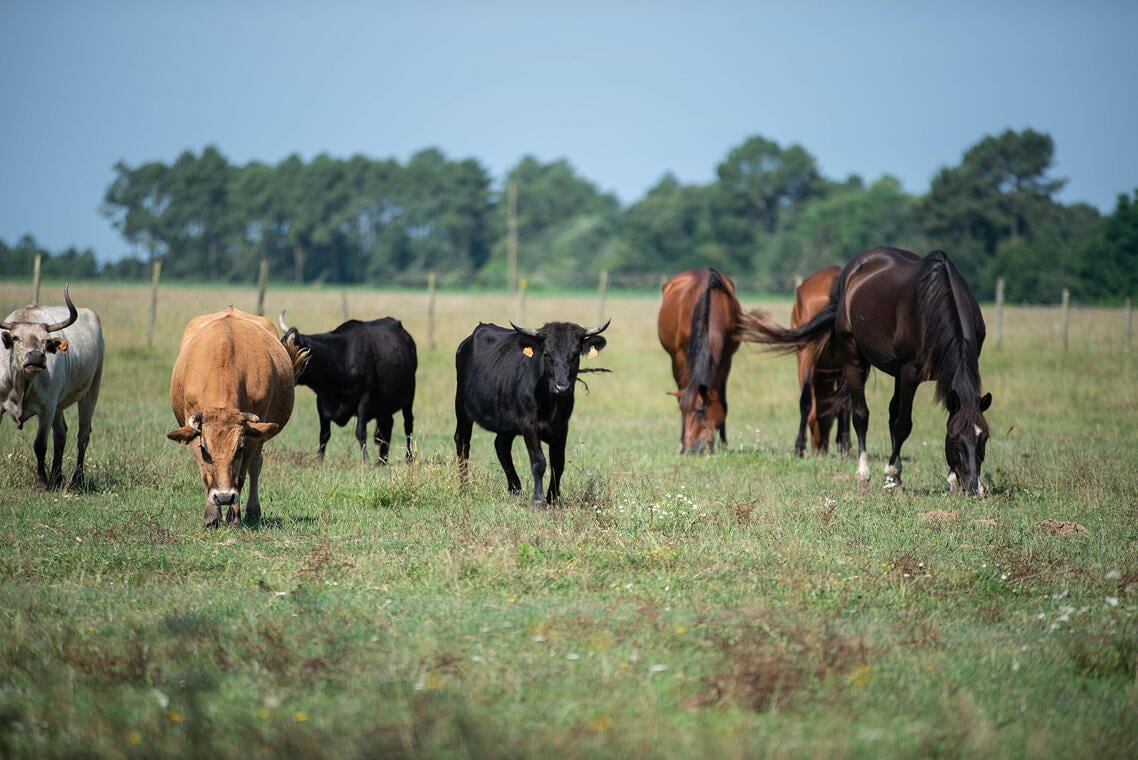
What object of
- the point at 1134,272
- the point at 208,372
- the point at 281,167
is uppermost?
the point at 281,167

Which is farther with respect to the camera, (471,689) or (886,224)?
(886,224)

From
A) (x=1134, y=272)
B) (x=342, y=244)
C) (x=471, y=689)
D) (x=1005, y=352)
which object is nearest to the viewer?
(x=471, y=689)

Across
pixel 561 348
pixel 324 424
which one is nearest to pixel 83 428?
pixel 324 424

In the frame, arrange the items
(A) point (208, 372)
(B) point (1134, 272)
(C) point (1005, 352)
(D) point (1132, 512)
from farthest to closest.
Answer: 1. (B) point (1134, 272)
2. (C) point (1005, 352)
3. (D) point (1132, 512)
4. (A) point (208, 372)

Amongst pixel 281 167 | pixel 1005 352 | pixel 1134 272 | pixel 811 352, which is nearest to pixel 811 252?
pixel 1134 272

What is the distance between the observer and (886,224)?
243ft

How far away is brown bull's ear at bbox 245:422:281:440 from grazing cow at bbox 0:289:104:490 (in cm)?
266

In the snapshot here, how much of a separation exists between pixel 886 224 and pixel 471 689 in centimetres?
7303

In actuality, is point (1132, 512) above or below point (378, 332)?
below

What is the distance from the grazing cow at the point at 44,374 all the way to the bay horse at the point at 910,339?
7709 millimetres

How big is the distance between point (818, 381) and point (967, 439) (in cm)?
431

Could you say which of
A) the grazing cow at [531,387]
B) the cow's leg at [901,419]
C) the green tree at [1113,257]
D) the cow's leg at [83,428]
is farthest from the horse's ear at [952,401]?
the green tree at [1113,257]

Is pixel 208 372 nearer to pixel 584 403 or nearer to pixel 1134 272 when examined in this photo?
pixel 584 403

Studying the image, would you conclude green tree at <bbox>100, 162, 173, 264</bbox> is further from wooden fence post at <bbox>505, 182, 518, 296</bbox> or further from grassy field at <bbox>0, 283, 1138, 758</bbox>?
grassy field at <bbox>0, 283, 1138, 758</bbox>
